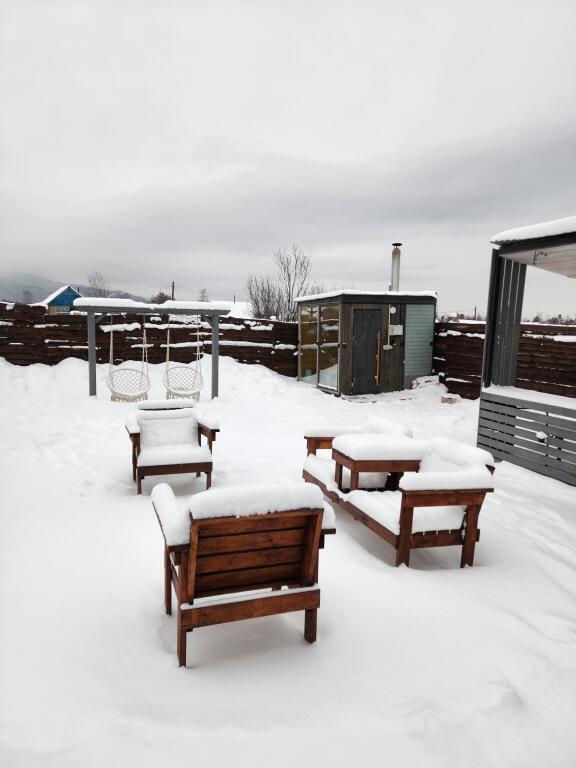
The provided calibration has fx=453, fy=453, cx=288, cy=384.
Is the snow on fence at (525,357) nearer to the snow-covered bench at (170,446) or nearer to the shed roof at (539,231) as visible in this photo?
the shed roof at (539,231)

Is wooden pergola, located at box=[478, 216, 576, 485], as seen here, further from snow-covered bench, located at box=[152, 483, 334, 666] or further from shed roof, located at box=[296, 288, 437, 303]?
shed roof, located at box=[296, 288, 437, 303]

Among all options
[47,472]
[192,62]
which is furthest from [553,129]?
[47,472]

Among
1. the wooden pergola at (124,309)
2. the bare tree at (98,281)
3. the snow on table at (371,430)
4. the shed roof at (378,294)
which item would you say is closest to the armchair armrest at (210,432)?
the snow on table at (371,430)

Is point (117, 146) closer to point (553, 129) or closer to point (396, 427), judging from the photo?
point (553, 129)

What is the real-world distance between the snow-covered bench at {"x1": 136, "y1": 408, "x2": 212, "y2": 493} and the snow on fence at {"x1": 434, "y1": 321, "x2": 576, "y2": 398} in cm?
735

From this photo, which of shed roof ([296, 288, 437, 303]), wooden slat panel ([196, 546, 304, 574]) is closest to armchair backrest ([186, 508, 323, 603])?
wooden slat panel ([196, 546, 304, 574])

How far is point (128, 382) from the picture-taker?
9984 mm

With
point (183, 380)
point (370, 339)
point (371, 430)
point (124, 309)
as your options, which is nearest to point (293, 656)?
point (371, 430)

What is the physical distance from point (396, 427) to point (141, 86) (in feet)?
25.9

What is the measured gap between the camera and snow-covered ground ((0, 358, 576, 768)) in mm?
1647

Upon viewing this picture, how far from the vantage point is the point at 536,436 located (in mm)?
5500

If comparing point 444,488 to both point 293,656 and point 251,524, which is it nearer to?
point 293,656

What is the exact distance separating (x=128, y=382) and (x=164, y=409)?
5139 millimetres

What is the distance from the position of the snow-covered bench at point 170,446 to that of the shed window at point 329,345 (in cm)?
656
